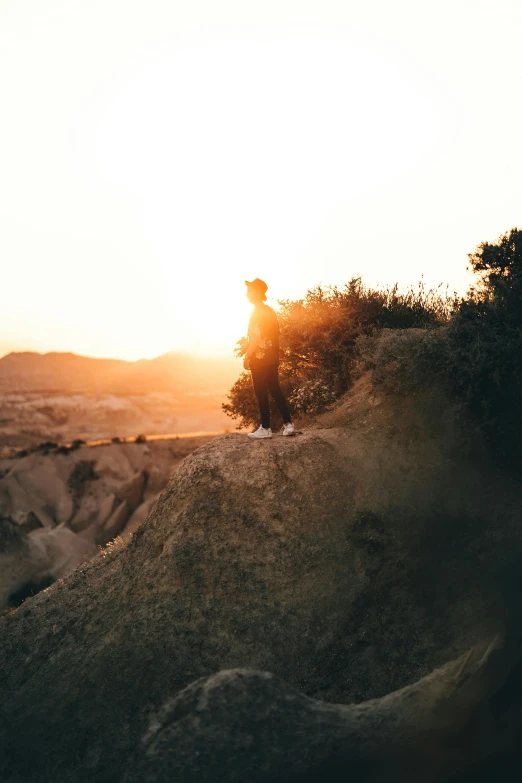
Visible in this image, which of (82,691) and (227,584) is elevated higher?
(227,584)

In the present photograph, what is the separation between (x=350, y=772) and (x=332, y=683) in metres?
2.48

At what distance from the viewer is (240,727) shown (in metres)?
6.11

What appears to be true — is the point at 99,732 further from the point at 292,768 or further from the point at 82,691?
the point at 292,768

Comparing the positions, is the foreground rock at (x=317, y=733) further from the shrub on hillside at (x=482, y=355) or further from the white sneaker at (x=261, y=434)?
the white sneaker at (x=261, y=434)

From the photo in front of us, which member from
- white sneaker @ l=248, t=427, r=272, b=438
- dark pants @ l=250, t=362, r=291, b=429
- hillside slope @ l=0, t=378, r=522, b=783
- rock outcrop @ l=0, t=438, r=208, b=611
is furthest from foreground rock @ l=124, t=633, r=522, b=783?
rock outcrop @ l=0, t=438, r=208, b=611

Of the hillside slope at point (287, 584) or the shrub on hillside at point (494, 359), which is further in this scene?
the shrub on hillside at point (494, 359)

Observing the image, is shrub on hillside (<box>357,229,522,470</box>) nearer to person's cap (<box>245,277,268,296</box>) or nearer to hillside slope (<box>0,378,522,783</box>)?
hillside slope (<box>0,378,522,783</box>)

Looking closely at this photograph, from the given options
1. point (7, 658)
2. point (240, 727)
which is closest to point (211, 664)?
point (240, 727)

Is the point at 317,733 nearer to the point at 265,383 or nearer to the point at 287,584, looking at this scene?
the point at 287,584

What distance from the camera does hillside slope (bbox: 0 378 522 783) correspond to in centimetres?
872

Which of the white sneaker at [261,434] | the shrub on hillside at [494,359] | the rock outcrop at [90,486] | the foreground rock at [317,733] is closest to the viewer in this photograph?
the foreground rock at [317,733]

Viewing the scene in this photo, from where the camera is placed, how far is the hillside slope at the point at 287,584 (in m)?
8.72

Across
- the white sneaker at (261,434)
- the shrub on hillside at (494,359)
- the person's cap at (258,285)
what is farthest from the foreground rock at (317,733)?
the person's cap at (258,285)

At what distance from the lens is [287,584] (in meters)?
9.34
